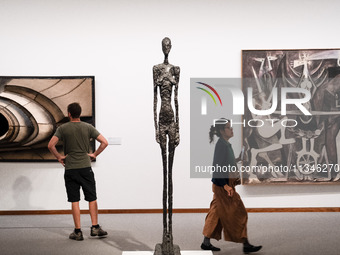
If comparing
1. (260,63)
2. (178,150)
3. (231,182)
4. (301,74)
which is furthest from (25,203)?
(301,74)

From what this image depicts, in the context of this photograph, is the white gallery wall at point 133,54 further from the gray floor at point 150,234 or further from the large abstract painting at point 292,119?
the gray floor at point 150,234

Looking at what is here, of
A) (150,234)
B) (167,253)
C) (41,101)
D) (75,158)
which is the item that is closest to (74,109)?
(75,158)

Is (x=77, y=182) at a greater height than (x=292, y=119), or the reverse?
(x=292, y=119)

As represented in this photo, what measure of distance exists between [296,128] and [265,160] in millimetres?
629

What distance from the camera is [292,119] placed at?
6.31m

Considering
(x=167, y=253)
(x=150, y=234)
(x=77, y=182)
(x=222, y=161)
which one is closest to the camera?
(x=167, y=253)

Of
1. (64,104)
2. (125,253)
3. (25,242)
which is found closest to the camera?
(125,253)

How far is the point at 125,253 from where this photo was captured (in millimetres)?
4375

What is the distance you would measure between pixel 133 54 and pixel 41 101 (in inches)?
56.9

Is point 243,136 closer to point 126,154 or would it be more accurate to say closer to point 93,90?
point 126,154

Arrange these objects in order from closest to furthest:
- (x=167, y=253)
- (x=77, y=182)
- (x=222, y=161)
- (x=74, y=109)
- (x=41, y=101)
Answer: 1. (x=167, y=253)
2. (x=222, y=161)
3. (x=74, y=109)
4. (x=77, y=182)
5. (x=41, y=101)

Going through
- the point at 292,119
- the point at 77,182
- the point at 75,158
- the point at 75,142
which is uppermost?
the point at 292,119

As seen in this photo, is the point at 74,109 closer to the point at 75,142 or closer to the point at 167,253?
the point at 75,142

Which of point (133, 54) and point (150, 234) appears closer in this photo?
point (150, 234)
